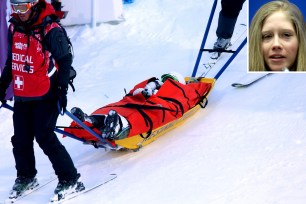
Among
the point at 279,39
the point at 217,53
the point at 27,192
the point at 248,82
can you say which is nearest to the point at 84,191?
the point at 27,192

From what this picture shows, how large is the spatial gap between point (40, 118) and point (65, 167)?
13.9 inches

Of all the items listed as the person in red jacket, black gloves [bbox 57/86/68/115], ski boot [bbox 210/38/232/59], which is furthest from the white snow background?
black gloves [bbox 57/86/68/115]

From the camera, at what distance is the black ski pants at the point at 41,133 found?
3625mm

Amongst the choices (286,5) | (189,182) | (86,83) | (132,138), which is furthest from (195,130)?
(86,83)

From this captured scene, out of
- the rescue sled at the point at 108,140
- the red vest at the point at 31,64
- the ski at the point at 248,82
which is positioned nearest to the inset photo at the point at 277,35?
the rescue sled at the point at 108,140

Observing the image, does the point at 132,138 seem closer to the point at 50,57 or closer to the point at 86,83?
the point at 50,57

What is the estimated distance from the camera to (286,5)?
3.13 metres

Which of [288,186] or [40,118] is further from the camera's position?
[40,118]

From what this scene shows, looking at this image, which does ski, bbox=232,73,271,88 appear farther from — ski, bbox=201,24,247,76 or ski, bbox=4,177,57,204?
ski, bbox=4,177,57,204

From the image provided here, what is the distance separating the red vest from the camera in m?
3.55

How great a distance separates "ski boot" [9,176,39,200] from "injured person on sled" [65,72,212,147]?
17.8 inches

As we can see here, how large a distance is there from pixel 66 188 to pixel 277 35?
1612 millimetres

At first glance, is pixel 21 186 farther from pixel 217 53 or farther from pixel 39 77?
pixel 217 53

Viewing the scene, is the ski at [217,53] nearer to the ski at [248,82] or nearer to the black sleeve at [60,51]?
the ski at [248,82]
